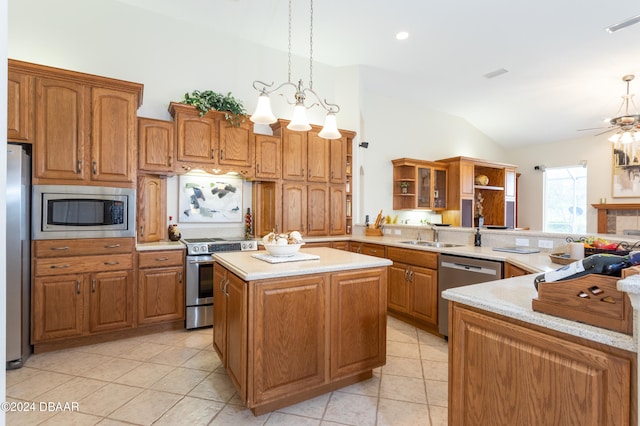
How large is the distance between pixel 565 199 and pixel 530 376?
748cm

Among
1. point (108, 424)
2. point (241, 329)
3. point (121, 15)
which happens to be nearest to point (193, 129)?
point (121, 15)

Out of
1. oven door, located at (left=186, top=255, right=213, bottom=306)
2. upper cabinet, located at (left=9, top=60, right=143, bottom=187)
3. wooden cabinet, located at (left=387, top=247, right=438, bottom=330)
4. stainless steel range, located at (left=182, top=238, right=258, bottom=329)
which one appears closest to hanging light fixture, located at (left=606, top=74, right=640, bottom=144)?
wooden cabinet, located at (left=387, top=247, right=438, bottom=330)

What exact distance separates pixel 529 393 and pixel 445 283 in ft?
6.75

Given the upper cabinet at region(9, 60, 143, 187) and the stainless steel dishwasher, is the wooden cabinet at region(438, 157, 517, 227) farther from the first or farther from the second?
A: the upper cabinet at region(9, 60, 143, 187)

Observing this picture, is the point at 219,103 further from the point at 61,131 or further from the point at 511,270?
the point at 511,270

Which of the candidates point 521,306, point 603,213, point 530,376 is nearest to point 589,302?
point 521,306

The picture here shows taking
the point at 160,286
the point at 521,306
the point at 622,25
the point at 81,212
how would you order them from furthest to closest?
1. the point at 622,25
2. the point at 160,286
3. the point at 81,212
4. the point at 521,306

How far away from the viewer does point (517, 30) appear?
3.83 metres

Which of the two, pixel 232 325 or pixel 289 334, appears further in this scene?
pixel 232 325

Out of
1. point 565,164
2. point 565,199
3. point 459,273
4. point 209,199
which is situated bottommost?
point 459,273

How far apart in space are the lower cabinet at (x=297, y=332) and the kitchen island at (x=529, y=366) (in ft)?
2.83

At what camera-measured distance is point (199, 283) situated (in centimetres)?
341

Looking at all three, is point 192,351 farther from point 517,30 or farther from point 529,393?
point 517,30

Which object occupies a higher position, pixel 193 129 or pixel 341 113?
pixel 341 113
